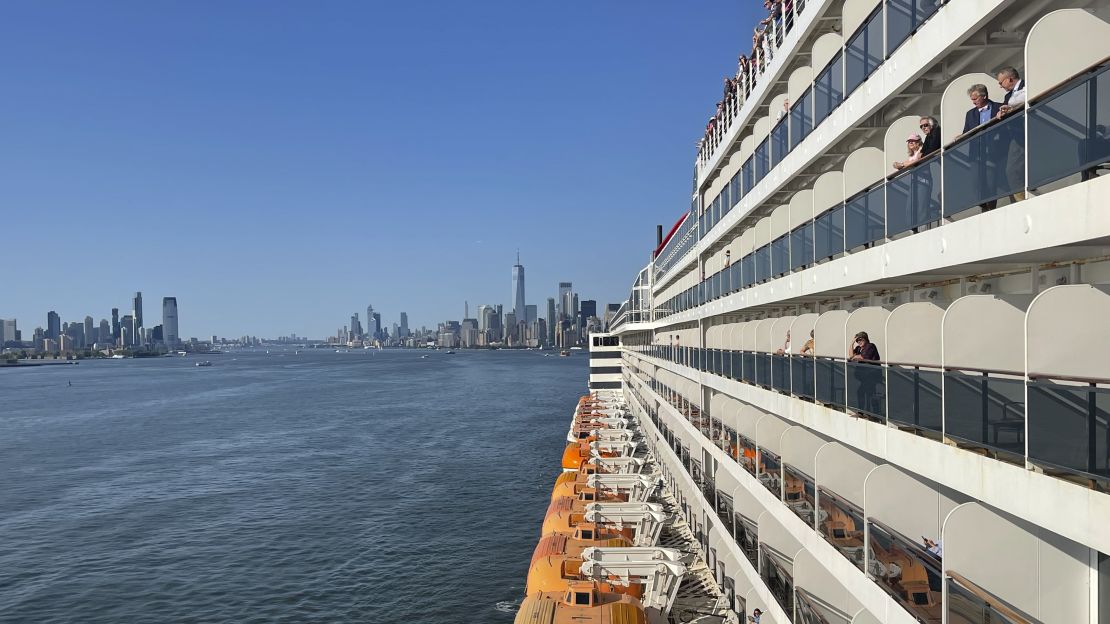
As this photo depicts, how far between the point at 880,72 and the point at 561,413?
285ft

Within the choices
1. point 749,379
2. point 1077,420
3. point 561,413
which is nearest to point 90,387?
point 561,413

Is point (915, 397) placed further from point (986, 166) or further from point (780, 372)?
point (780, 372)

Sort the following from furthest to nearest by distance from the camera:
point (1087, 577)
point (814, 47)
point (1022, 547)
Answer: point (814, 47) → point (1022, 547) → point (1087, 577)

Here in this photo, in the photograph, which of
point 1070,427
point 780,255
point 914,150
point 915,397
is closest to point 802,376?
point 780,255

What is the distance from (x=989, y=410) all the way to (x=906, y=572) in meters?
3.57

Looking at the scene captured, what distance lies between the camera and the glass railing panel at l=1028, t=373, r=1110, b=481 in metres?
5.99

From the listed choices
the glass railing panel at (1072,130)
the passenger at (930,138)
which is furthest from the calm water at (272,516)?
the glass railing panel at (1072,130)

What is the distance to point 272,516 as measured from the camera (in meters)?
44.4

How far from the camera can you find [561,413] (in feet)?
315

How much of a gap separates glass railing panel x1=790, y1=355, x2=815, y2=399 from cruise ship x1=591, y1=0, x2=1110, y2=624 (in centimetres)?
A: 6

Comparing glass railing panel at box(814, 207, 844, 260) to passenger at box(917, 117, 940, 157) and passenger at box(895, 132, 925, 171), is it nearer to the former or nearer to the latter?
passenger at box(895, 132, 925, 171)

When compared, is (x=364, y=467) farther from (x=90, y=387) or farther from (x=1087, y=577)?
(x=90, y=387)

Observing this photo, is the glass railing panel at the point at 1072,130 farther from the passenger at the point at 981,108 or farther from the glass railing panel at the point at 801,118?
the glass railing panel at the point at 801,118

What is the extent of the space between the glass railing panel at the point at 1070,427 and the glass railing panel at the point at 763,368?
10.0m
